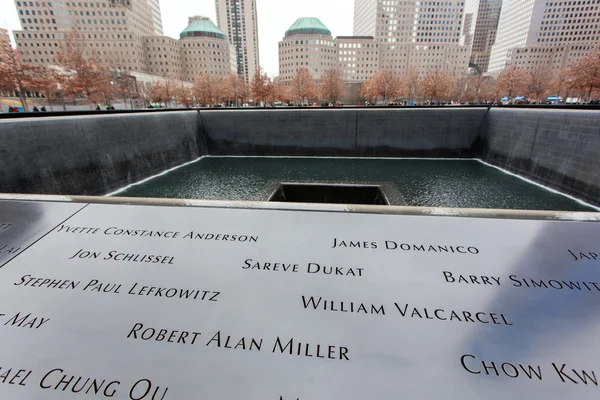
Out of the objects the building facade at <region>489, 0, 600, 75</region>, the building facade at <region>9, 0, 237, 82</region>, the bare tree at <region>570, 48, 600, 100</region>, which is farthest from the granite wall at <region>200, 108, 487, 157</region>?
the building facade at <region>489, 0, 600, 75</region>

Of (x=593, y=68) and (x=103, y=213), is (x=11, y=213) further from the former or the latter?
(x=593, y=68)

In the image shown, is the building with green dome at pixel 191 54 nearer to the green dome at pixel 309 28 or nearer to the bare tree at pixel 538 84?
the green dome at pixel 309 28

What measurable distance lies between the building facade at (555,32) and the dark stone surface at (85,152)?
107 meters

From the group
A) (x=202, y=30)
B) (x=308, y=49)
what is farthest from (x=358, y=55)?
(x=202, y=30)

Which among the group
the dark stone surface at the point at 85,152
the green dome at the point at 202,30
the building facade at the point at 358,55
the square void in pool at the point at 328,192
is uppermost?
the green dome at the point at 202,30

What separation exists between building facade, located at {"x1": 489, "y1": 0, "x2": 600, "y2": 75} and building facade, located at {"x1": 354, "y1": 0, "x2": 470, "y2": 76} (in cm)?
1849

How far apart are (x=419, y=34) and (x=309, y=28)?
4218 centimetres

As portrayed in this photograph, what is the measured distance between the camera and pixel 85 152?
9.72 meters

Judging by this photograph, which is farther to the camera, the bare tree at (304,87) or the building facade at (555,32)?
the building facade at (555,32)

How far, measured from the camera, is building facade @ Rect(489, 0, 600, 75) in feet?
297

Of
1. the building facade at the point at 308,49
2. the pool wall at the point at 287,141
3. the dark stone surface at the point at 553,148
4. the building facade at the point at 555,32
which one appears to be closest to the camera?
the pool wall at the point at 287,141

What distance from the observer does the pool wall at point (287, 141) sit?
8.34 m

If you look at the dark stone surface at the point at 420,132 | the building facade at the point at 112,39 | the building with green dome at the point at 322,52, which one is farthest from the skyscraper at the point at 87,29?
the dark stone surface at the point at 420,132

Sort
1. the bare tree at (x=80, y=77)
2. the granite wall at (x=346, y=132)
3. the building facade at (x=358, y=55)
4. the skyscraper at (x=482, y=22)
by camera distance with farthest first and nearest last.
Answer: the skyscraper at (x=482, y=22), the building facade at (x=358, y=55), the bare tree at (x=80, y=77), the granite wall at (x=346, y=132)
